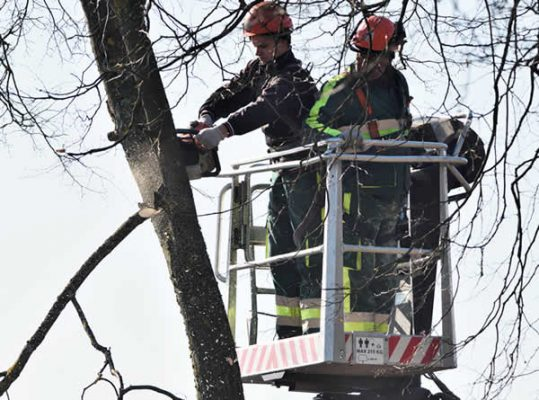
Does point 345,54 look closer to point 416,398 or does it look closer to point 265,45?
point 265,45

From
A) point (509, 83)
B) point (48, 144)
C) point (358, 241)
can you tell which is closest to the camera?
point (509, 83)

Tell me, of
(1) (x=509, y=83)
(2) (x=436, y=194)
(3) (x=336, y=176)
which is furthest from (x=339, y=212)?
(1) (x=509, y=83)

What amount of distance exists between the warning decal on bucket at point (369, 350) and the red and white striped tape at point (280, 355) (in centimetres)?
21

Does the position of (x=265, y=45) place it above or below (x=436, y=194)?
above

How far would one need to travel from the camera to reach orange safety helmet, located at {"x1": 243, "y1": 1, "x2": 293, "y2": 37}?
300 inches

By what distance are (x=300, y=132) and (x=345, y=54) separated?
183 cm

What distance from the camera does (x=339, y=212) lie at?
858 centimetres

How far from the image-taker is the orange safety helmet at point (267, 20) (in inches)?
300

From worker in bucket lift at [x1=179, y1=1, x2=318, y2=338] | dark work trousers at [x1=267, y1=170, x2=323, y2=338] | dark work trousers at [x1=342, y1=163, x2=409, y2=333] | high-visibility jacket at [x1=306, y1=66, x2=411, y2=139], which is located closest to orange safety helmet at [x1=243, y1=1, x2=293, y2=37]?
worker in bucket lift at [x1=179, y1=1, x2=318, y2=338]

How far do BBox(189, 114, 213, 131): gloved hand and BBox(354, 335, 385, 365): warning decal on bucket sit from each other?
4.81 feet

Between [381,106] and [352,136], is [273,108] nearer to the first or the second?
[381,106]

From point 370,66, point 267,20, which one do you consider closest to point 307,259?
point 267,20

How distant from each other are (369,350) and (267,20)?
1789 mm

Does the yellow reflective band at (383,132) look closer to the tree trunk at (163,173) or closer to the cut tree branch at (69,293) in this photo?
the tree trunk at (163,173)
